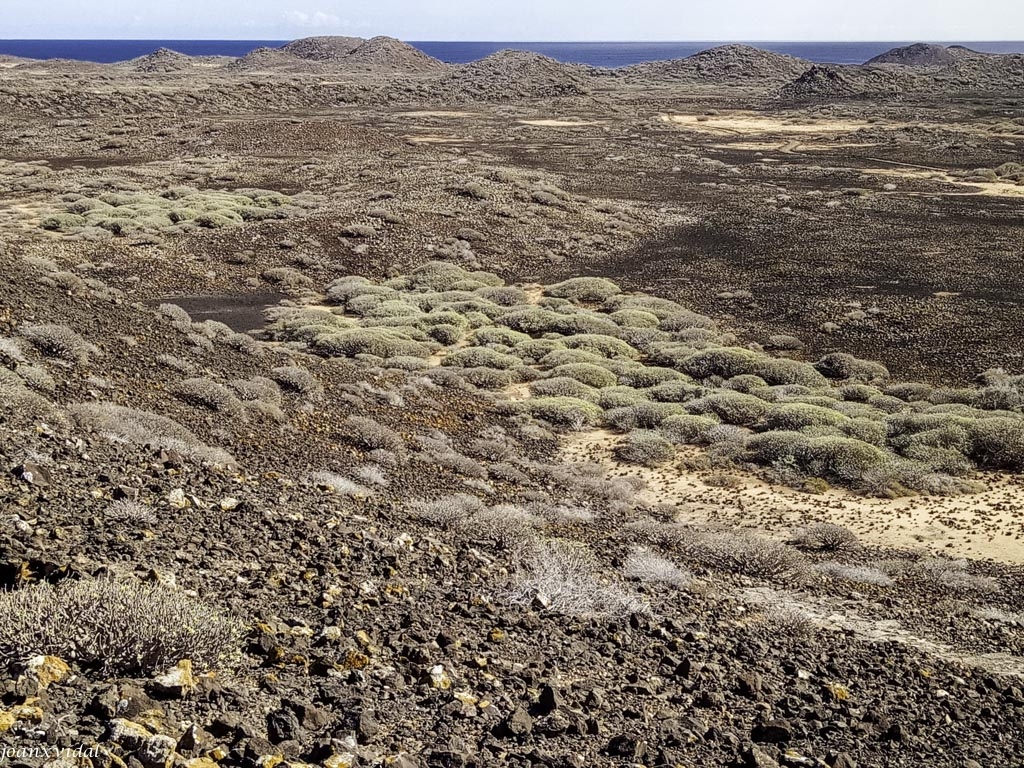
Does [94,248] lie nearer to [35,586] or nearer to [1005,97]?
[35,586]

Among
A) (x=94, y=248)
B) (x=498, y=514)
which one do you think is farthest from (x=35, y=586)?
(x=94, y=248)

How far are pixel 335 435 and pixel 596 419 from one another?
218 inches

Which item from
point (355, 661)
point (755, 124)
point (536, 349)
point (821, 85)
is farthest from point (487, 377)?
point (821, 85)

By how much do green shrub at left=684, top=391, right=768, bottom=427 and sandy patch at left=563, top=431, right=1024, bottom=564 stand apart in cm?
266

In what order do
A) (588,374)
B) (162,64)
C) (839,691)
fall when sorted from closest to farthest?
(839,691), (588,374), (162,64)

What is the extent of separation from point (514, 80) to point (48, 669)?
112 metres

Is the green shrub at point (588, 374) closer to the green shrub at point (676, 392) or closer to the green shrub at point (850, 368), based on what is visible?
the green shrub at point (676, 392)

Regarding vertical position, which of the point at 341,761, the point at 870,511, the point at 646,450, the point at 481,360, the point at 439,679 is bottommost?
the point at 870,511

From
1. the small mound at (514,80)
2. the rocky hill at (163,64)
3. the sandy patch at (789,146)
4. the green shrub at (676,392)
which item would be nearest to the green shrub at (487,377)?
the green shrub at (676,392)

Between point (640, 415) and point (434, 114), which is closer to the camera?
point (640, 415)

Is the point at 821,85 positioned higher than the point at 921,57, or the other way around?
the point at 921,57

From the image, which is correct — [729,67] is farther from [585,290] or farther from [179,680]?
[179,680]

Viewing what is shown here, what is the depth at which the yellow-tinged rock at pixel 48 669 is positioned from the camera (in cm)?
473

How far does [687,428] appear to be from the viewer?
1556 cm
